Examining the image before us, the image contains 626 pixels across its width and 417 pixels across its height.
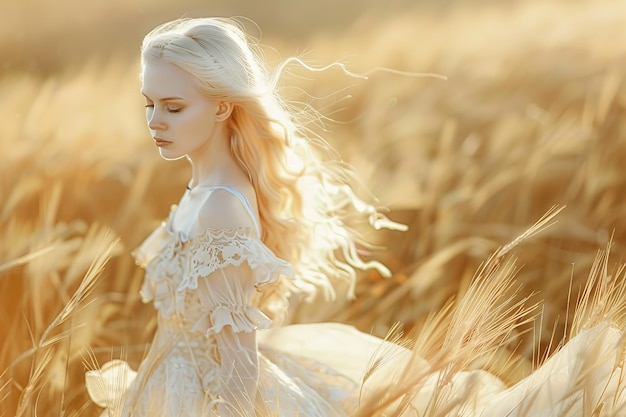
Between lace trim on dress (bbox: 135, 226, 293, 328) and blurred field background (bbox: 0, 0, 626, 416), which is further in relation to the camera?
blurred field background (bbox: 0, 0, 626, 416)

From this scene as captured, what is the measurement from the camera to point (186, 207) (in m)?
1.24

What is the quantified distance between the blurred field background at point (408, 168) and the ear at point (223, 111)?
279 millimetres

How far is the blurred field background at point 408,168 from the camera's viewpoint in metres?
1.61

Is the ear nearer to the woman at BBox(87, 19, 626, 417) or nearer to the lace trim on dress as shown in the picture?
the woman at BBox(87, 19, 626, 417)

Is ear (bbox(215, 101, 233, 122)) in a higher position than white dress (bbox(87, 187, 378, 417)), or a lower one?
higher

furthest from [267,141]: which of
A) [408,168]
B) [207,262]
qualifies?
[408,168]

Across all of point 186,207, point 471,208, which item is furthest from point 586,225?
point 186,207

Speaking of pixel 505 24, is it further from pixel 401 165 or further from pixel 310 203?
pixel 310 203

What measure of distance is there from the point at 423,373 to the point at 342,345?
66 cm

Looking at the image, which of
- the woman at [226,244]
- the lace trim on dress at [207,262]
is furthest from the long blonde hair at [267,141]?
the lace trim on dress at [207,262]

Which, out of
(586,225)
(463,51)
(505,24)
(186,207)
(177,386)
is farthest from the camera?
(505,24)

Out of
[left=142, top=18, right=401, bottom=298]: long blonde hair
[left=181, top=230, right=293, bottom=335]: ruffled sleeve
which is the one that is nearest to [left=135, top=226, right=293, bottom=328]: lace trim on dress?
[left=181, top=230, right=293, bottom=335]: ruffled sleeve

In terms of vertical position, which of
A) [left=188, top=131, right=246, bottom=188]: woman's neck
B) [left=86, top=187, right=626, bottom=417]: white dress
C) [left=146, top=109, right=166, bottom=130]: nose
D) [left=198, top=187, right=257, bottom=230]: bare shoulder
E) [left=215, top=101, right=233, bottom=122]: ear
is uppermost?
[left=215, top=101, right=233, bottom=122]: ear

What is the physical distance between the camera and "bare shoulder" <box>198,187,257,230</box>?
1.15 meters
